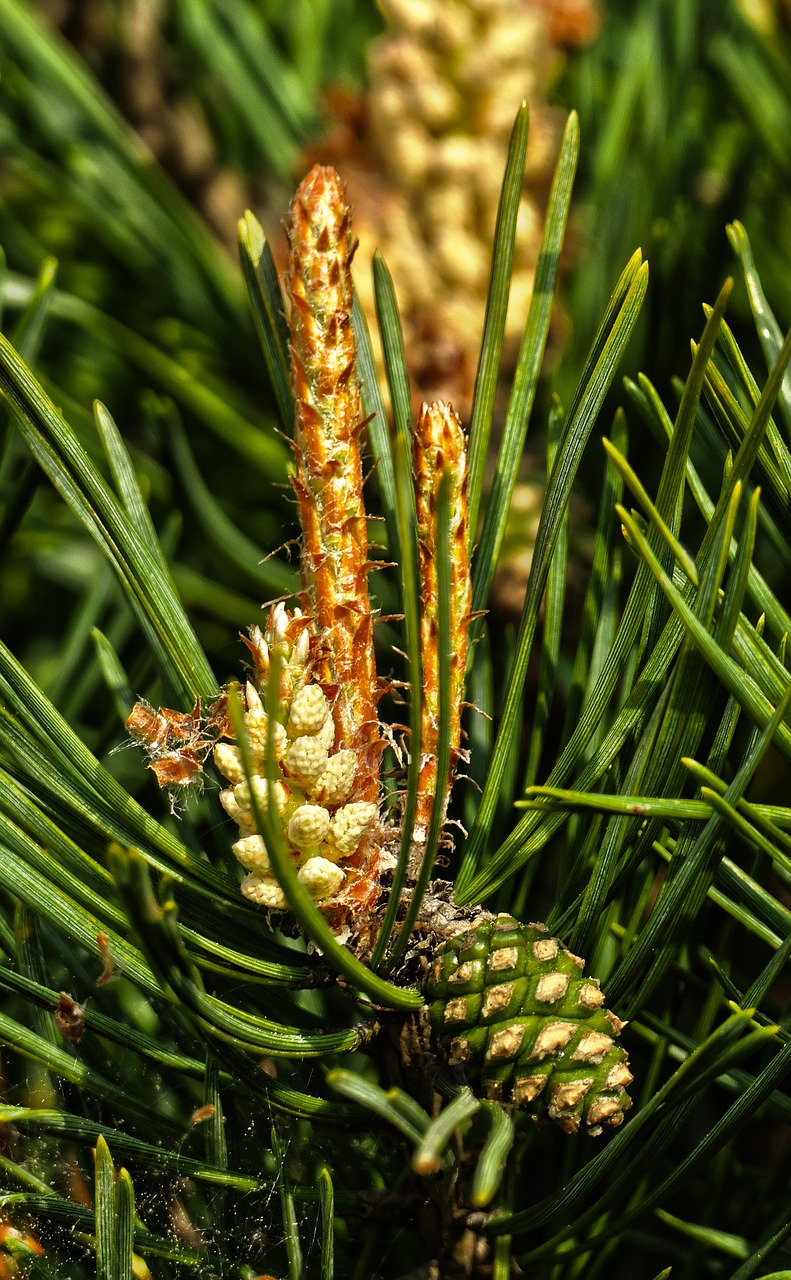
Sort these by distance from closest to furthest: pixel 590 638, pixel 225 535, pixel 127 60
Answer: pixel 590 638 < pixel 225 535 < pixel 127 60

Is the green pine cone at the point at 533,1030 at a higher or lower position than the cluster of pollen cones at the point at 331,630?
lower

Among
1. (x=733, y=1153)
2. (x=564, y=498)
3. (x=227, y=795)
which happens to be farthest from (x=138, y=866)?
(x=733, y=1153)

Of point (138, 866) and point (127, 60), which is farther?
point (127, 60)

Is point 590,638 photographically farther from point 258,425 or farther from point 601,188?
point 601,188

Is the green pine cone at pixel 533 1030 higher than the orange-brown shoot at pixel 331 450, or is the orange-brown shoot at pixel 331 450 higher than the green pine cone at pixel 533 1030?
the orange-brown shoot at pixel 331 450

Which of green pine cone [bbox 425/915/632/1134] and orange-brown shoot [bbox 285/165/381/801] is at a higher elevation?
orange-brown shoot [bbox 285/165/381/801]

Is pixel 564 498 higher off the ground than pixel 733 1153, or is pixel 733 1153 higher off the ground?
pixel 564 498
